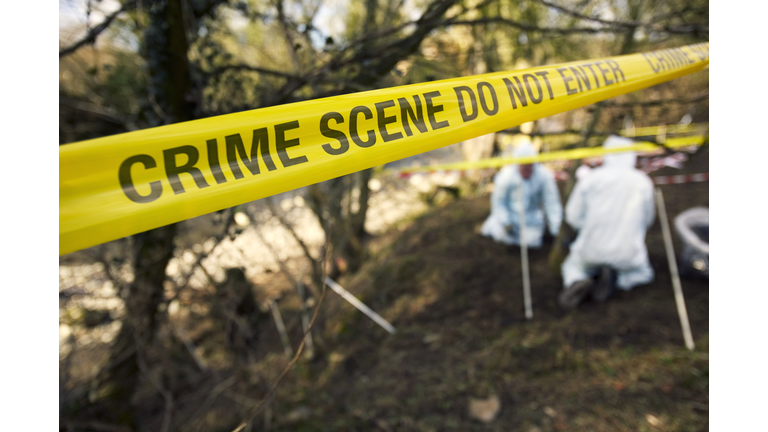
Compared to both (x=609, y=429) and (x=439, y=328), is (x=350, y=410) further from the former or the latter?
(x=609, y=429)

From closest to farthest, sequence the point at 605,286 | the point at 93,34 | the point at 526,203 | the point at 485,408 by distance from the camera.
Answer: the point at 93,34 → the point at 485,408 → the point at 605,286 → the point at 526,203

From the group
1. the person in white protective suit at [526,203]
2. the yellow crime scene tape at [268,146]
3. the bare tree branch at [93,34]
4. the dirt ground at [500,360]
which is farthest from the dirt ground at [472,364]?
the bare tree branch at [93,34]

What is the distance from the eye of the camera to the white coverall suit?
330cm

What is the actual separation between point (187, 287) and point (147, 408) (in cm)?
158

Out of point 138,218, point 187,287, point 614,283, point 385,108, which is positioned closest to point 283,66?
point 187,287

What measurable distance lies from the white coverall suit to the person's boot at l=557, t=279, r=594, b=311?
0.31 feet

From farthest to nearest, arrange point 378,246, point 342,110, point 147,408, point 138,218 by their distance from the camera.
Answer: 1. point 378,246
2. point 147,408
3. point 342,110
4. point 138,218

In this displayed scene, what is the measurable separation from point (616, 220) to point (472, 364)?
201 centimetres

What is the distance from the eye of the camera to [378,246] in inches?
235

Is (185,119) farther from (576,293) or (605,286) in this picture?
(605,286)

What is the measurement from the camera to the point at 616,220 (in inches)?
131

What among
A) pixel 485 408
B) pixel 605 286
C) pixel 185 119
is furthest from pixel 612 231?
pixel 185 119

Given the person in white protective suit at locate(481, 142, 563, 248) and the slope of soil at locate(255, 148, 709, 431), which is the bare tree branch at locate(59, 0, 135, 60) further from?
the person in white protective suit at locate(481, 142, 563, 248)

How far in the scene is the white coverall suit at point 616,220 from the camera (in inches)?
130
